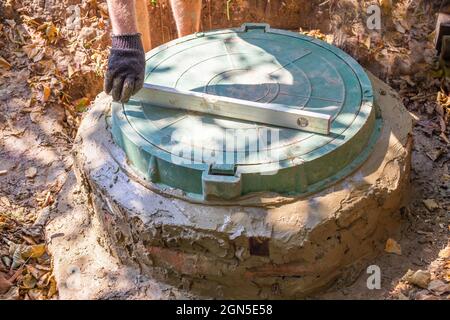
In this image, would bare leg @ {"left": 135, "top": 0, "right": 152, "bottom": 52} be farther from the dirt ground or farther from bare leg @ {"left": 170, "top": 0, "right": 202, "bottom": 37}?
the dirt ground

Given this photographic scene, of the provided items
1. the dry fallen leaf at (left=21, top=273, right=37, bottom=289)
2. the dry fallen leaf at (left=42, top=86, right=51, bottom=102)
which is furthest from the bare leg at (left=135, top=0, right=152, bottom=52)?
the dry fallen leaf at (left=21, top=273, right=37, bottom=289)

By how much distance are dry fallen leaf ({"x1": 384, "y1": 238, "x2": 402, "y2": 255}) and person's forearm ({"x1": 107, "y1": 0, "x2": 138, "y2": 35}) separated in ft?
5.42

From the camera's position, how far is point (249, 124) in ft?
8.96

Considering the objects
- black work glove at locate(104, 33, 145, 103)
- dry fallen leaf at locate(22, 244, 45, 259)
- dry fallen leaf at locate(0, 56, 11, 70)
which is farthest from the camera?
dry fallen leaf at locate(0, 56, 11, 70)

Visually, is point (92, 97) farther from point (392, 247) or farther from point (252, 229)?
point (392, 247)

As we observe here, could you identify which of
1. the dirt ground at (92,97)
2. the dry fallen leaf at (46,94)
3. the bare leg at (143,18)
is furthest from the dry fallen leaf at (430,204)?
the dry fallen leaf at (46,94)

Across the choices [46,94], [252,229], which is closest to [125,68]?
[252,229]

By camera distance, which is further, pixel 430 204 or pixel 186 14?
pixel 186 14

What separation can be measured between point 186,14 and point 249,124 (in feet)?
3.87

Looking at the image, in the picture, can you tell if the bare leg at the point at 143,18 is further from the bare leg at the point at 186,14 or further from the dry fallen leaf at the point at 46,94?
the dry fallen leaf at the point at 46,94

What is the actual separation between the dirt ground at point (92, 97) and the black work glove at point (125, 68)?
971 mm

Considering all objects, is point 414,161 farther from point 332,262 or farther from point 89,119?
point 89,119

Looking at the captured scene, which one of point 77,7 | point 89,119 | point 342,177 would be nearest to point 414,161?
point 342,177

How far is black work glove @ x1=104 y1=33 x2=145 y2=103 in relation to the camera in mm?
2729
